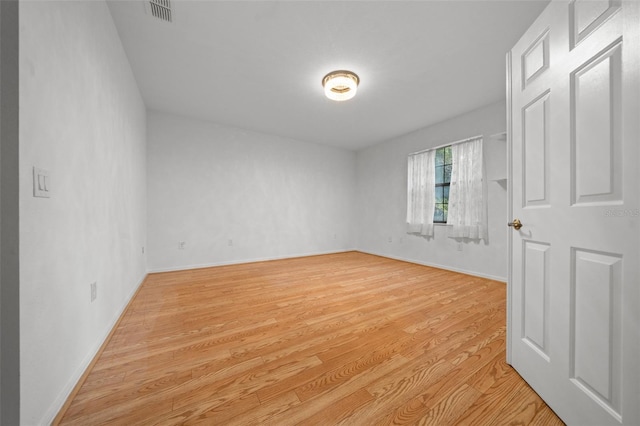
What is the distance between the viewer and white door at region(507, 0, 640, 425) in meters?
0.80

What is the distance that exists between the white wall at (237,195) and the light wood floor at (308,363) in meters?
1.41

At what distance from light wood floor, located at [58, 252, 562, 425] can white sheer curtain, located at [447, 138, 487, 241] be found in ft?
4.05

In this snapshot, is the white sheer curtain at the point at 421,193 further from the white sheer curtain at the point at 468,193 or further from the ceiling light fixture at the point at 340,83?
the ceiling light fixture at the point at 340,83

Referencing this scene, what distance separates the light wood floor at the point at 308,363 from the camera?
1070 millimetres

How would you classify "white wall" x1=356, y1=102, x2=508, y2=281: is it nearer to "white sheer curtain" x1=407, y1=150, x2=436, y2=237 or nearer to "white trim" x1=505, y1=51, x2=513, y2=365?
"white sheer curtain" x1=407, y1=150, x2=436, y2=237

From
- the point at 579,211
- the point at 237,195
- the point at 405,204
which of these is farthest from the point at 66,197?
the point at 405,204

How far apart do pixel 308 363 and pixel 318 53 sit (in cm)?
276

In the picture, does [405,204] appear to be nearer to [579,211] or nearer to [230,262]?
[230,262]

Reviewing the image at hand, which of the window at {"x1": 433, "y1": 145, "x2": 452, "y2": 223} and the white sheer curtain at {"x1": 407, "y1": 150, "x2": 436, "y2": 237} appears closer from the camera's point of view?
the window at {"x1": 433, "y1": 145, "x2": 452, "y2": 223}

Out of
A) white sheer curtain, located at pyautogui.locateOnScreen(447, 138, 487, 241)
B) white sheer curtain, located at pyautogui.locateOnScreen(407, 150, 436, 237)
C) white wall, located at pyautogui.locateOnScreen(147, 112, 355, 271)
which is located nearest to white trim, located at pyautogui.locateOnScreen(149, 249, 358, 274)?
white wall, located at pyautogui.locateOnScreen(147, 112, 355, 271)

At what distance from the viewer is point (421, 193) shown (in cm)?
444

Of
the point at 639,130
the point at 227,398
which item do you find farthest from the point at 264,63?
the point at 227,398

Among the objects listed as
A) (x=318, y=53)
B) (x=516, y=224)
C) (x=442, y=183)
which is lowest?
(x=516, y=224)

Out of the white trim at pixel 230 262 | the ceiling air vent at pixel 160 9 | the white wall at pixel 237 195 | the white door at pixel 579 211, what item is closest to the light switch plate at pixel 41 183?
the ceiling air vent at pixel 160 9
